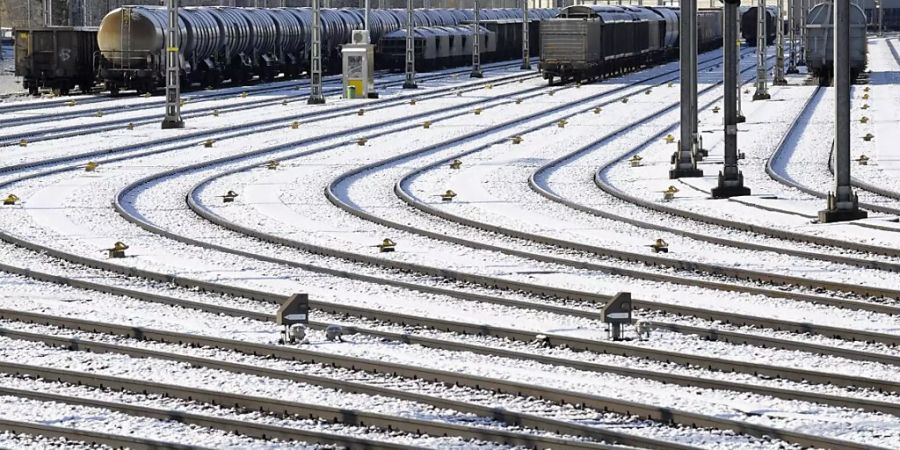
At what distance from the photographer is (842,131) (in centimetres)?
2158

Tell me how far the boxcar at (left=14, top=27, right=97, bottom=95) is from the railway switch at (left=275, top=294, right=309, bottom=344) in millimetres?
43956

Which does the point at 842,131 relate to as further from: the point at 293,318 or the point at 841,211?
the point at 293,318

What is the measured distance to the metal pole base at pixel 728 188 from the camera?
81.7ft

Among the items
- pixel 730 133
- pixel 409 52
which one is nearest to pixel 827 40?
pixel 409 52

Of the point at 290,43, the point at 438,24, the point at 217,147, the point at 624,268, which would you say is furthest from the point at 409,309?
the point at 438,24

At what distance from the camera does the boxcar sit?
56344mm

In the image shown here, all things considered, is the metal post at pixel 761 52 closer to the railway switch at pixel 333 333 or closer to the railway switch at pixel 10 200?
the railway switch at pixel 10 200

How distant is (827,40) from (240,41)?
803 inches

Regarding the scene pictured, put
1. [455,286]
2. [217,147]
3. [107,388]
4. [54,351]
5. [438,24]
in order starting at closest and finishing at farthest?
[107,388] < [54,351] < [455,286] < [217,147] < [438,24]

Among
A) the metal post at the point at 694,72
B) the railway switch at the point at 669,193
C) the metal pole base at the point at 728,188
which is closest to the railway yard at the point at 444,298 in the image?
the railway switch at the point at 669,193

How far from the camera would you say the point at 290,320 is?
44.8ft

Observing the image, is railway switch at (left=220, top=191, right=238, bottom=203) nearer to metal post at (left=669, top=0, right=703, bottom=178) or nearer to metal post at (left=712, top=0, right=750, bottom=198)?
metal post at (left=712, top=0, right=750, bottom=198)

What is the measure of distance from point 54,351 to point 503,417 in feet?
13.8

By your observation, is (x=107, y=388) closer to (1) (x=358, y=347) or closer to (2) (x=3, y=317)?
(1) (x=358, y=347)
